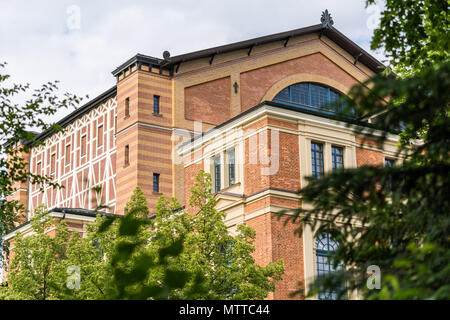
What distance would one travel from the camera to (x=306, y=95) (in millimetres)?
47969

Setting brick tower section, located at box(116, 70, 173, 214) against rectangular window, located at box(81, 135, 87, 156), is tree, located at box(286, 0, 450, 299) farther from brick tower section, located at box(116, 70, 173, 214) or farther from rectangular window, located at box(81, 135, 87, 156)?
rectangular window, located at box(81, 135, 87, 156)

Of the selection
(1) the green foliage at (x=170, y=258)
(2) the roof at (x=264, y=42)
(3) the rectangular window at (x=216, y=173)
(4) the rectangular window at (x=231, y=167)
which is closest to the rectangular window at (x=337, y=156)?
(4) the rectangular window at (x=231, y=167)

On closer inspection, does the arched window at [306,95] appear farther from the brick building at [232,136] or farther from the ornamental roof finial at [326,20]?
the ornamental roof finial at [326,20]

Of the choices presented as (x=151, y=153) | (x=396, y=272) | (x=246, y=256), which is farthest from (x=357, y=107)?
(x=151, y=153)

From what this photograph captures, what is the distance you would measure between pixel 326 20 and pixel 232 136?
22110mm

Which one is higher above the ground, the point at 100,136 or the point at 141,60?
the point at 141,60

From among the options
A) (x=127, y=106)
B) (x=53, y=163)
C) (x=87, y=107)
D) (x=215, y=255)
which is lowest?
(x=215, y=255)

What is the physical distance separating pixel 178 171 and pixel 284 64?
11.5 meters

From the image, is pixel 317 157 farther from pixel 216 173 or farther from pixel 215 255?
pixel 215 255

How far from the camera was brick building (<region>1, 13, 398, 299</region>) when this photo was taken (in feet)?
96.3

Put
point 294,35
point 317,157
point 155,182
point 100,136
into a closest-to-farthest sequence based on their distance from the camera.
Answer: point 317,157
point 155,182
point 294,35
point 100,136

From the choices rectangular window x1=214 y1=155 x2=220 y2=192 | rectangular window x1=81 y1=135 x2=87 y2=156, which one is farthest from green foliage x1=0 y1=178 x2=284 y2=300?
rectangular window x1=81 y1=135 x2=87 y2=156

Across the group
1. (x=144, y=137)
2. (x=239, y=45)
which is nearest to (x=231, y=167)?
(x=144, y=137)
